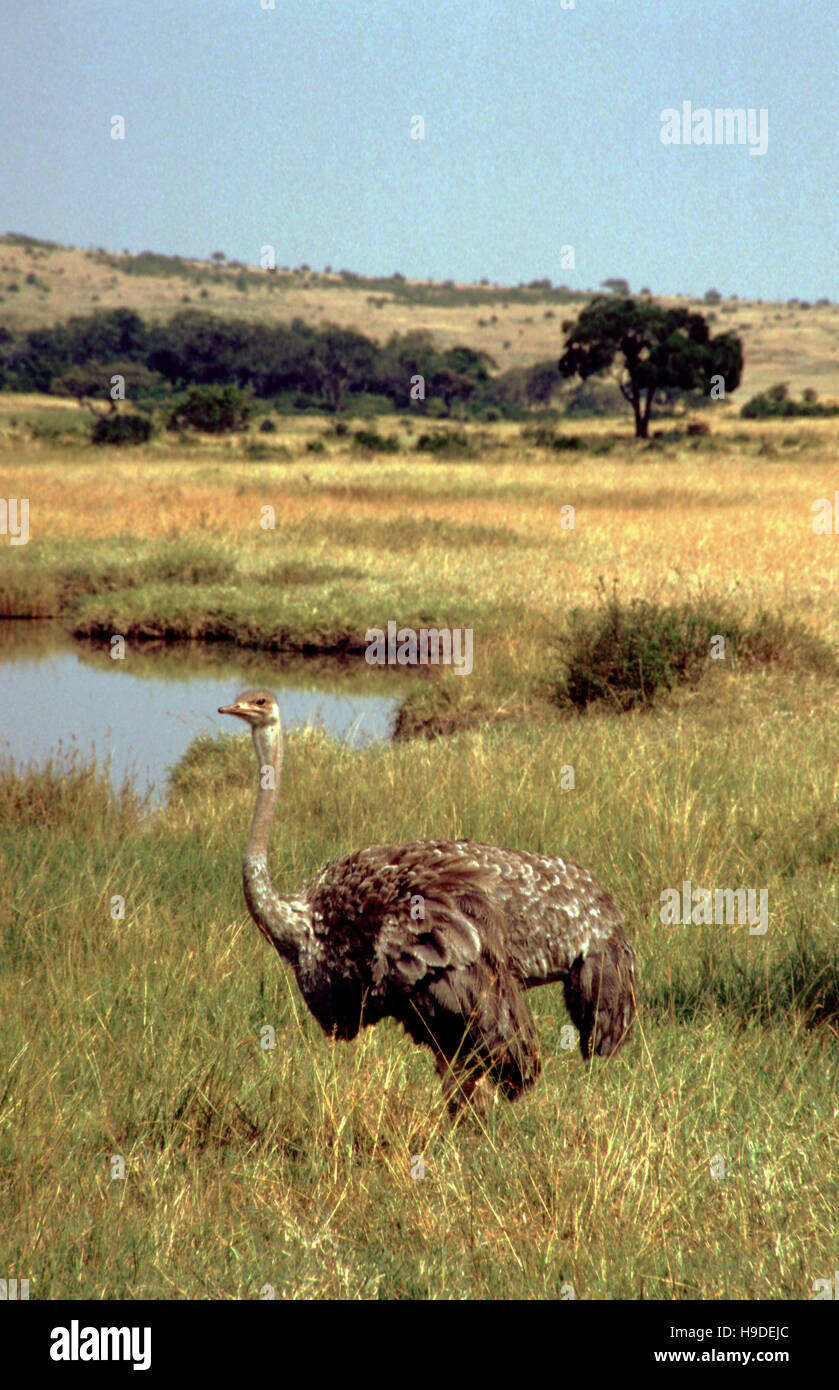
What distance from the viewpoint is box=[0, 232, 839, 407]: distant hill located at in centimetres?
11881

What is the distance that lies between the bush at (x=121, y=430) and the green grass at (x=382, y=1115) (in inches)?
1521

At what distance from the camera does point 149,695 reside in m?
15.8

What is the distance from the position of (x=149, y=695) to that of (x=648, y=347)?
153ft

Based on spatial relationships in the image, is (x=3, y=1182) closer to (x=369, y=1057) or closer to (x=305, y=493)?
(x=369, y=1057)

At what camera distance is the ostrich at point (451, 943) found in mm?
4504

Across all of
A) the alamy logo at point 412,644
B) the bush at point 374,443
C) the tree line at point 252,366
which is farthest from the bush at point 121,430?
the alamy logo at point 412,644

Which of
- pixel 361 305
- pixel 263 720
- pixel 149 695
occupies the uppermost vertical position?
pixel 361 305

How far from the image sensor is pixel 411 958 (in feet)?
14.7

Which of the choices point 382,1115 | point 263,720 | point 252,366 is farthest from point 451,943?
point 252,366

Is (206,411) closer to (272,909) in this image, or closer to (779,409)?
(779,409)

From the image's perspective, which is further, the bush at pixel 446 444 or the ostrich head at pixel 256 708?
the bush at pixel 446 444

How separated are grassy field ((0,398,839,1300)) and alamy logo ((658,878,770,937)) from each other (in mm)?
97

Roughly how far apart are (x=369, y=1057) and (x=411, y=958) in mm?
626

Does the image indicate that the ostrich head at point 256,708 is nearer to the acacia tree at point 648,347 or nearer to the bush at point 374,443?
the bush at point 374,443
